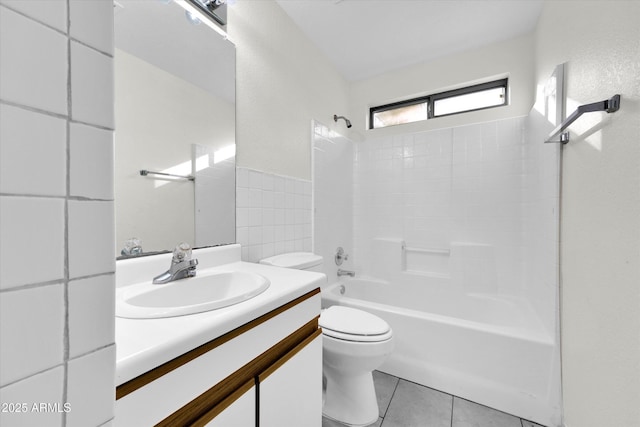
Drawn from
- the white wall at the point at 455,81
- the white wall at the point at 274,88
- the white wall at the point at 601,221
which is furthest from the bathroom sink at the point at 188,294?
the white wall at the point at 455,81

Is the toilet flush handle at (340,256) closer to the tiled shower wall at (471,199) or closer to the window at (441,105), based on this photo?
the tiled shower wall at (471,199)

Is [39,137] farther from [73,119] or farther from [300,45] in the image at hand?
[300,45]

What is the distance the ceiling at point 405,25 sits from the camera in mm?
1760

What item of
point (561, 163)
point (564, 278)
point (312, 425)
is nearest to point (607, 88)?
point (561, 163)

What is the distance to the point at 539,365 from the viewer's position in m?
1.38

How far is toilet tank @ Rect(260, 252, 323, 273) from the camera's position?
153 centimetres

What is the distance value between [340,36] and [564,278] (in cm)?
216

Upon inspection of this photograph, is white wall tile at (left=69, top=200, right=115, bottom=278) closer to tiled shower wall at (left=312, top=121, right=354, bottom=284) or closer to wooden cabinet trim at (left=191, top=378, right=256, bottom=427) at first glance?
wooden cabinet trim at (left=191, top=378, right=256, bottom=427)

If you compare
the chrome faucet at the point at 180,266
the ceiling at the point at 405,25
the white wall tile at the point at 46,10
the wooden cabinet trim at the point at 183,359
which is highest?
the ceiling at the point at 405,25

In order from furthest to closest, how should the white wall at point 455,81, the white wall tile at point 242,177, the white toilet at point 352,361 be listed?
the white wall at point 455,81
the white wall tile at point 242,177
the white toilet at point 352,361

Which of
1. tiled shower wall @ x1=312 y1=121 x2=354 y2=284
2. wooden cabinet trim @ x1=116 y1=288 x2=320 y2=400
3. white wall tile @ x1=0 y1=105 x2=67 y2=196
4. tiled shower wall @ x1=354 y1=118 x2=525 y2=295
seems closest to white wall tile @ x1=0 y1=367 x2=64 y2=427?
white wall tile @ x1=0 y1=105 x2=67 y2=196

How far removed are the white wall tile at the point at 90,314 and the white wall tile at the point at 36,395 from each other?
0.02 metres

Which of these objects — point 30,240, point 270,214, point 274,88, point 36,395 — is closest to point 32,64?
point 30,240

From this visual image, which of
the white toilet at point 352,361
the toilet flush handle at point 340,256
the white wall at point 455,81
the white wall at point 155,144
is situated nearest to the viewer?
the white wall at point 155,144
